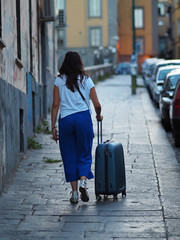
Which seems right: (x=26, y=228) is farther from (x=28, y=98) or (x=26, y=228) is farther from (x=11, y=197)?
(x=28, y=98)

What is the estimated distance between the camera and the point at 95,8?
6850 centimetres

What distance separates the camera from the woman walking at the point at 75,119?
7.82 m

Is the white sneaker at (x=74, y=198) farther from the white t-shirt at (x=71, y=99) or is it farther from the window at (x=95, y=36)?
the window at (x=95, y=36)

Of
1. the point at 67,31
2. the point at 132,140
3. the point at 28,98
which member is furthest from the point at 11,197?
the point at 67,31

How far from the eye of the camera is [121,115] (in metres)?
20.2

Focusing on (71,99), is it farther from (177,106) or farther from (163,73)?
(163,73)

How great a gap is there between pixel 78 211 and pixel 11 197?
1.17 meters

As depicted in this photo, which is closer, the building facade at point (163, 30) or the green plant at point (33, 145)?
the green plant at point (33, 145)

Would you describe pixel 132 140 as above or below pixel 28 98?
below

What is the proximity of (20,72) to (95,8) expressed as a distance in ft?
189

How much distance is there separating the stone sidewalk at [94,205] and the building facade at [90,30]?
56.4 metres

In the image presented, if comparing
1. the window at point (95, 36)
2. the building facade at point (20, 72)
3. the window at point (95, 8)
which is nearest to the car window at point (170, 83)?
the building facade at point (20, 72)

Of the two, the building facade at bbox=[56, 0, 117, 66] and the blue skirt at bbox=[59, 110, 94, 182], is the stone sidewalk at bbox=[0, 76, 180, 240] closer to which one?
the blue skirt at bbox=[59, 110, 94, 182]

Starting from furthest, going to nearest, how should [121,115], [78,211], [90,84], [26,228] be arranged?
[121,115], [90,84], [78,211], [26,228]
